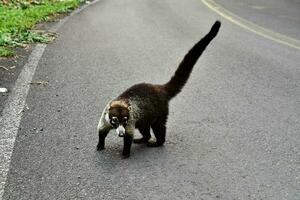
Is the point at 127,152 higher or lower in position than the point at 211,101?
higher

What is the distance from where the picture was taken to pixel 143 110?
523 centimetres

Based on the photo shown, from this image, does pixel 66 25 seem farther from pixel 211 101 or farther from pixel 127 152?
pixel 127 152

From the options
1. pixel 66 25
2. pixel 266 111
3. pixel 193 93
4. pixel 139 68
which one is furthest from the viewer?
pixel 66 25

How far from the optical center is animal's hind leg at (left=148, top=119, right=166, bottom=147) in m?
5.42

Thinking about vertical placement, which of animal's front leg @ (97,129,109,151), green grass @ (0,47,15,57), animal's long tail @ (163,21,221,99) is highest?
animal's long tail @ (163,21,221,99)

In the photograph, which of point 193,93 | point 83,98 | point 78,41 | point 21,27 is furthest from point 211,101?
point 21,27

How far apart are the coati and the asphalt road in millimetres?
162

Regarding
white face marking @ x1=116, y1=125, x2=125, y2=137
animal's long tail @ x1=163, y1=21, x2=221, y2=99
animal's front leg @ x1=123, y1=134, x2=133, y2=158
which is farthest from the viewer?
animal's long tail @ x1=163, y1=21, x2=221, y2=99

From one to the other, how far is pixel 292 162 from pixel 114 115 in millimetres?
1582

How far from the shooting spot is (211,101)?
6887 millimetres

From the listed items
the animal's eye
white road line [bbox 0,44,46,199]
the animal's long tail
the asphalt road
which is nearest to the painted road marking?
the asphalt road

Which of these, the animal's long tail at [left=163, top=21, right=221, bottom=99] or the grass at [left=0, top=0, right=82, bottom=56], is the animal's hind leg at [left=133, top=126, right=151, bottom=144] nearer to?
the animal's long tail at [left=163, top=21, right=221, bottom=99]

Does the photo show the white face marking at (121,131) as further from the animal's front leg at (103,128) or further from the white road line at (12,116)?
the white road line at (12,116)

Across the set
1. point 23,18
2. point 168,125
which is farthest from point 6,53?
point 168,125
